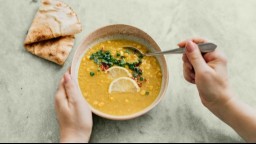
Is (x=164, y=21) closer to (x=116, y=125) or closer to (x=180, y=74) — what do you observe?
(x=180, y=74)

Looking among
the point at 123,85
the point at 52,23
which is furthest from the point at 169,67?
the point at 52,23

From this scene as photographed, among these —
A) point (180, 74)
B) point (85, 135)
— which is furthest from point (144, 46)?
point (85, 135)

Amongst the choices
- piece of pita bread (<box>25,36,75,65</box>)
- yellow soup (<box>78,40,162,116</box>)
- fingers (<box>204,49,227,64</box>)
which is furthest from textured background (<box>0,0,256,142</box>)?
fingers (<box>204,49,227,64</box>)

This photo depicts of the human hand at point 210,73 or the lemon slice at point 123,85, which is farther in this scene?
the lemon slice at point 123,85

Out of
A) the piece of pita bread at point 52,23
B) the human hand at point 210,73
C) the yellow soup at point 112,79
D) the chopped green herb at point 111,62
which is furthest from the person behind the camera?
the piece of pita bread at point 52,23

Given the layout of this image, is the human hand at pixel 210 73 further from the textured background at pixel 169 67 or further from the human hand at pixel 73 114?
the human hand at pixel 73 114

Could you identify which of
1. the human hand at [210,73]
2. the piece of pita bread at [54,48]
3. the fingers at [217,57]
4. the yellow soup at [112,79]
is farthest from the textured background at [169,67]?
the fingers at [217,57]

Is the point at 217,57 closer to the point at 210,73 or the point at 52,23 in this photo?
the point at 210,73
